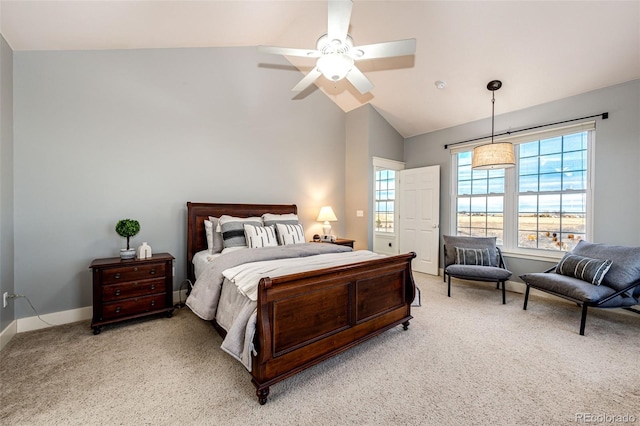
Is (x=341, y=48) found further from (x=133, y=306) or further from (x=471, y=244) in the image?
(x=471, y=244)

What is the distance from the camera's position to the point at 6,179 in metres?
2.54

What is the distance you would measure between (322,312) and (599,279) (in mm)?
2998

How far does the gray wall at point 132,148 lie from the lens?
278cm

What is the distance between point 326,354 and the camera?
6.78 feet

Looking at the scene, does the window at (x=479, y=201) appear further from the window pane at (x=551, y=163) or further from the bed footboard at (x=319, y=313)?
the bed footboard at (x=319, y=313)

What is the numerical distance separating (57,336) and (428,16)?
509cm

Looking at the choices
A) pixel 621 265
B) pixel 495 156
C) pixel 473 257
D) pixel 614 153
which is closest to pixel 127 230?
pixel 495 156

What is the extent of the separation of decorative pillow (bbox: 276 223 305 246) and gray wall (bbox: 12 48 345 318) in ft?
2.67

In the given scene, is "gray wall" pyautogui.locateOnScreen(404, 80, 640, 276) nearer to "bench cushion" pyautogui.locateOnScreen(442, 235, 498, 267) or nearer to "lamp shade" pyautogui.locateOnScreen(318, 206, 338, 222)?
"bench cushion" pyautogui.locateOnScreen(442, 235, 498, 267)

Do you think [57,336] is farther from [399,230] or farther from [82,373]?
[399,230]

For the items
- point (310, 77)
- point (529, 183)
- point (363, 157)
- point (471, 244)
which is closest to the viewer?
point (310, 77)

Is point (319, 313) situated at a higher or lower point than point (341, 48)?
lower

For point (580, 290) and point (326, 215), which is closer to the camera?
point (580, 290)

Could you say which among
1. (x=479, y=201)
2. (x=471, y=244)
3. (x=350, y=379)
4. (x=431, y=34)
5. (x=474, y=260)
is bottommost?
(x=350, y=379)
